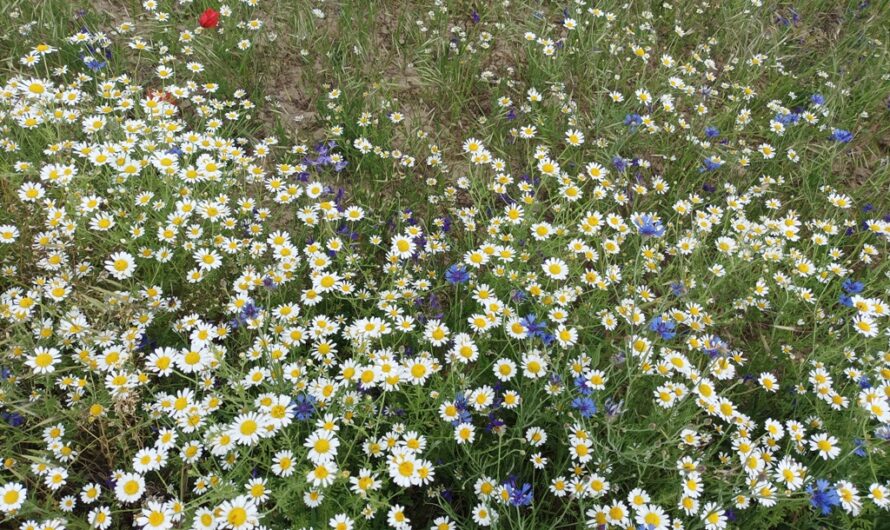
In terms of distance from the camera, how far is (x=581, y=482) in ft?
6.88

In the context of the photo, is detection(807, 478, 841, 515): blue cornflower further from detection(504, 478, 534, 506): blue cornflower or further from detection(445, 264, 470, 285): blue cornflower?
detection(445, 264, 470, 285): blue cornflower

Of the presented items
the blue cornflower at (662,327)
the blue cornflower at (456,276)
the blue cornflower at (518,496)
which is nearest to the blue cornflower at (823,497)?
the blue cornflower at (662,327)

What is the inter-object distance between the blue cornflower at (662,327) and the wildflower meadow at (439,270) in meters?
0.01

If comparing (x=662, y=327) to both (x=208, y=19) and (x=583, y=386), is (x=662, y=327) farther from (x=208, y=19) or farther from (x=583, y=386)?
(x=208, y=19)

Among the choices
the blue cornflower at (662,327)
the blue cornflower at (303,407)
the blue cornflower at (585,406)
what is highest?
the blue cornflower at (662,327)

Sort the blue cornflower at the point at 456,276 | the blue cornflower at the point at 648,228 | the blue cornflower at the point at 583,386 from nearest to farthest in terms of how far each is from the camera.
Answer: the blue cornflower at the point at 583,386 → the blue cornflower at the point at 648,228 → the blue cornflower at the point at 456,276

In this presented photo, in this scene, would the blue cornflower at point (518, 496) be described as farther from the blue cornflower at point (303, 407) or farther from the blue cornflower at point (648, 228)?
the blue cornflower at point (648, 228)

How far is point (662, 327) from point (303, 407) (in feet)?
4.82

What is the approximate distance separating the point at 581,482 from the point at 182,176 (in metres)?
2.29

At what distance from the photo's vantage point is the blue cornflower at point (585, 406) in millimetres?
2135

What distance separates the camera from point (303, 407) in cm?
208

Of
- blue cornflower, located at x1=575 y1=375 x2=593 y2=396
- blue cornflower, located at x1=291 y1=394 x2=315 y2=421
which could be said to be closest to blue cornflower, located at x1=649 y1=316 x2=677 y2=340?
blue cornflower, located at x1=575 y1=375 x2=593 y2=396

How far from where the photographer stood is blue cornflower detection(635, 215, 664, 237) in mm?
2389

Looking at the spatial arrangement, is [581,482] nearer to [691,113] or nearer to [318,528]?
[318,528]
